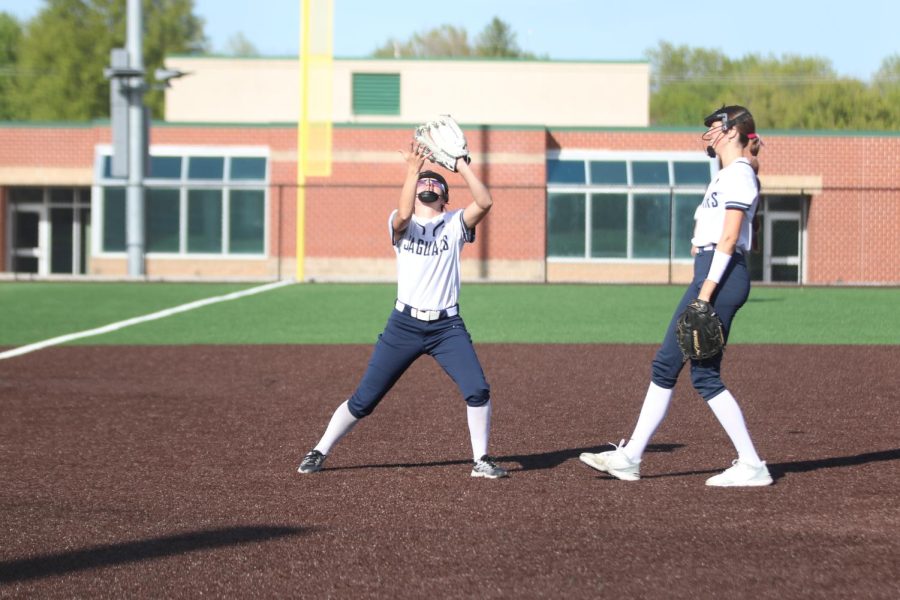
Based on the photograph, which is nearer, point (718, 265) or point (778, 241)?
point (718, 265)

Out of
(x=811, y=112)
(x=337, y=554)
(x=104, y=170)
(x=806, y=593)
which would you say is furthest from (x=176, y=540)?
(x=811, y=112)

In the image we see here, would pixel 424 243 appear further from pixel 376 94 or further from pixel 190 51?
pixel 190 51

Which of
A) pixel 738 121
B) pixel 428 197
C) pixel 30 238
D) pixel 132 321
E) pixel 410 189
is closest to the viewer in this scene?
pixel 738 121

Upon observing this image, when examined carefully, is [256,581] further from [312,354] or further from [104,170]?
[104,170]

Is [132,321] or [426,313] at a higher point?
[426,313]

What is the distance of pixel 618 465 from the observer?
23.0 feet

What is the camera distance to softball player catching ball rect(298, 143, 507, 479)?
23.1ft

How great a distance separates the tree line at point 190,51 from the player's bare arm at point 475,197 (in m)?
50.3

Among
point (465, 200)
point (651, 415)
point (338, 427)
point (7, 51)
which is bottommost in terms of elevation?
point (338, 427)

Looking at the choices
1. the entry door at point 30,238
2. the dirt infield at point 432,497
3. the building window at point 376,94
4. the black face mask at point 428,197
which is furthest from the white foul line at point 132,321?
the building window at point 376,94

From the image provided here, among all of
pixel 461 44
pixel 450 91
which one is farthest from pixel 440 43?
pixel 450 91

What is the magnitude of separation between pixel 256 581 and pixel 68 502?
2.05m

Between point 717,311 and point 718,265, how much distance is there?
292 millimetres

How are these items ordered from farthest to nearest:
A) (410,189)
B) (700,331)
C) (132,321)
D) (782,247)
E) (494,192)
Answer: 1. (782,247)
2. (494,192)
3. (132,321)
4. (410,189)
5. (700,331)
